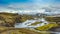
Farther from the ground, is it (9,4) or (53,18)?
(9,4)

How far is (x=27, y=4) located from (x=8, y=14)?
0.64 meters

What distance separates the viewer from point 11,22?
3.85 m

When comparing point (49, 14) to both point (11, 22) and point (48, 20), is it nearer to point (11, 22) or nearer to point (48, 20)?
point (48, 20)

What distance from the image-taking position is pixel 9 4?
3975 mm

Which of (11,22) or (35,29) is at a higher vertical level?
(11,22)

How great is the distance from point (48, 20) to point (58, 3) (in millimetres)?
578

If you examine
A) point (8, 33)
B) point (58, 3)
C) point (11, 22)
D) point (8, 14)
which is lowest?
point (8, 33)

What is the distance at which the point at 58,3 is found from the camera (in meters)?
3.89

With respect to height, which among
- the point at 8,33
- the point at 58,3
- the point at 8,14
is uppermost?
the point at 58,3

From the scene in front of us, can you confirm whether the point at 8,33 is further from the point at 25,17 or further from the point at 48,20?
the point at 48,20

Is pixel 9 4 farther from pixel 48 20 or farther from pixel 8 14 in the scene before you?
pixel 48 20

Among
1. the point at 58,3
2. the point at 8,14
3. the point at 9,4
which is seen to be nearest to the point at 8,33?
the point at 8,14

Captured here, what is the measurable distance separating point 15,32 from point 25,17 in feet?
1.74

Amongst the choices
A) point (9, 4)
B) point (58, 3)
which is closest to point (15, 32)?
point (9, 4)
